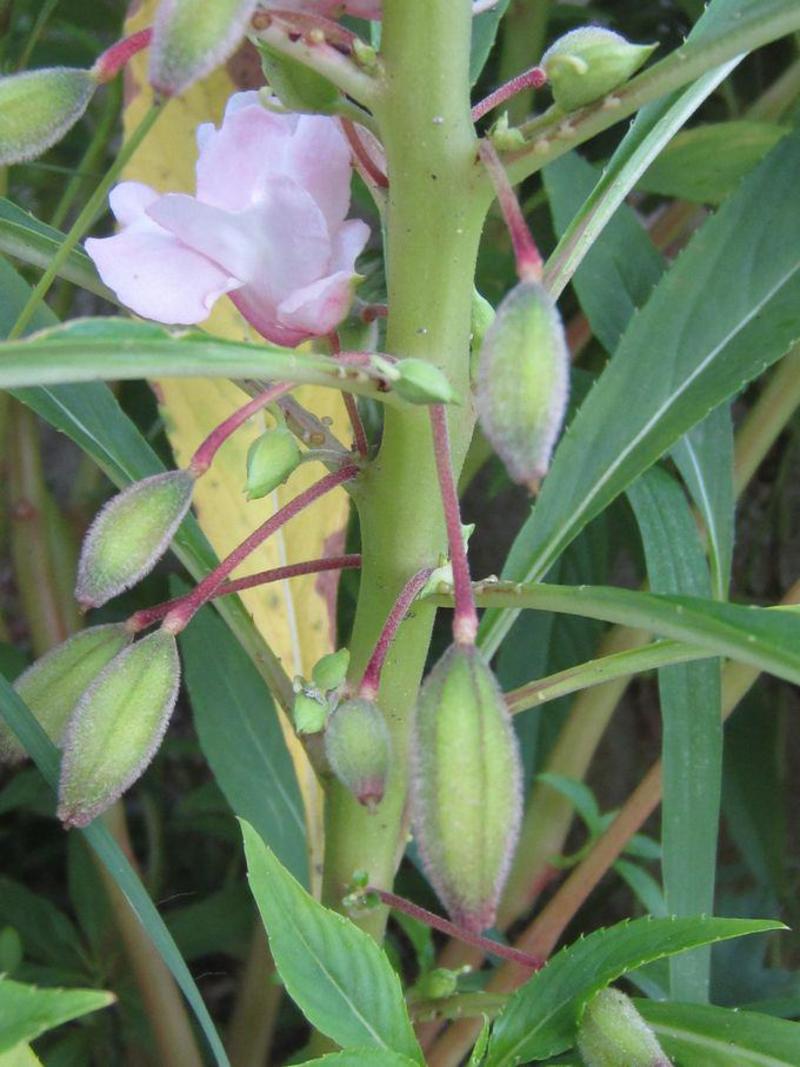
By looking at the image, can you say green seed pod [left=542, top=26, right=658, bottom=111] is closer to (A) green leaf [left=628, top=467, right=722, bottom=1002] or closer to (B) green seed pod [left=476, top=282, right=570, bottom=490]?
(B) green seed pod [left=476, top=282, right=570, bottom=490]

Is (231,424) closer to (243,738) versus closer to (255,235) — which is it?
(255,235)

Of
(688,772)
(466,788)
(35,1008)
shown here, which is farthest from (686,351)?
(35,1008)

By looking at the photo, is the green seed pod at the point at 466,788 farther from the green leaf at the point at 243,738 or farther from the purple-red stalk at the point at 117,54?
the green leaf at the point at 243,738

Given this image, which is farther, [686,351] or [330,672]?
[686,351]

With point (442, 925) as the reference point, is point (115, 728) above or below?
above

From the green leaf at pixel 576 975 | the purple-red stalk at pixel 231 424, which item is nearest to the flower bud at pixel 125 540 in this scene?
the purple-red stalk at pixel 231 424

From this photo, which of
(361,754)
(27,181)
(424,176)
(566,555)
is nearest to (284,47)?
(424,176)

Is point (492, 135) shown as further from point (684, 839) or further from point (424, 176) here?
point (684, 839)
